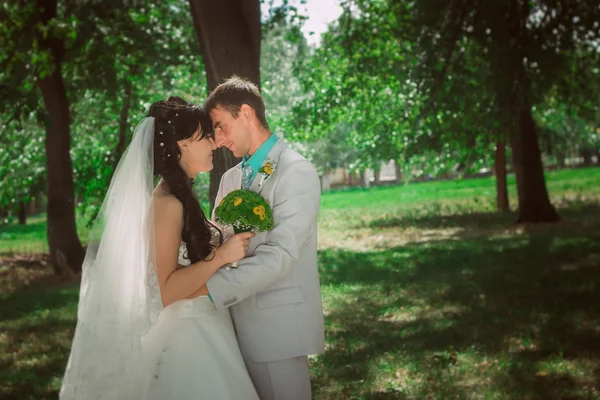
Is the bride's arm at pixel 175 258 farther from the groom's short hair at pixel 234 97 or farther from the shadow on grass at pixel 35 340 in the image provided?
the shadow on grass at pixel 35 340

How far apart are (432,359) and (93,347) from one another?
14.9ft

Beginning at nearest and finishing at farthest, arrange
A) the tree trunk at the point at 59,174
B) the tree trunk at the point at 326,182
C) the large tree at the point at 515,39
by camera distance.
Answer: the large tree at the point at 515,39 < the tree trunk at the point at 59,174 < the tree trunk at the point at 326,182

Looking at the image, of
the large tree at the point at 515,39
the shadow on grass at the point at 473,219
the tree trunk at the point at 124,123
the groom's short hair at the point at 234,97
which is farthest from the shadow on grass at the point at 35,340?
the shadow on grass at the point at 473,219

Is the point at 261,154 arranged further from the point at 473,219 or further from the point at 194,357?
the point at 473,219

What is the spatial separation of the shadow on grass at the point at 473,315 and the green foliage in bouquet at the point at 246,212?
3380mm

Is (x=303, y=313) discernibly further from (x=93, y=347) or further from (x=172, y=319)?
(x=93, y=347)

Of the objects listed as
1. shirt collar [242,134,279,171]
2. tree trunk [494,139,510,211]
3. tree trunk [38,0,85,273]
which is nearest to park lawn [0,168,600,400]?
tree trunk [38,0,85,273]

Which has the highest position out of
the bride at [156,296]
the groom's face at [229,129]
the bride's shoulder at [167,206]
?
the groom's face at [229,129]

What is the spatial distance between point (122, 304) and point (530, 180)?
17.9m

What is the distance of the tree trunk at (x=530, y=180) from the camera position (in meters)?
19.6

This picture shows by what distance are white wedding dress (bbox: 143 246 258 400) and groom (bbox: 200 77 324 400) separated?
129 millimetres

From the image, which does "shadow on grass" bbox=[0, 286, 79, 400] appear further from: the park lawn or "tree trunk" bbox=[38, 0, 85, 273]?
"tree trunk" bbox=[38, 0, 85, 273]

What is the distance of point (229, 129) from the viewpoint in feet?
12.7

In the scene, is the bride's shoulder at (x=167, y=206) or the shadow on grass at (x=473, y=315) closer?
Answer: the bride's shoulder at (x=167, y=206)
